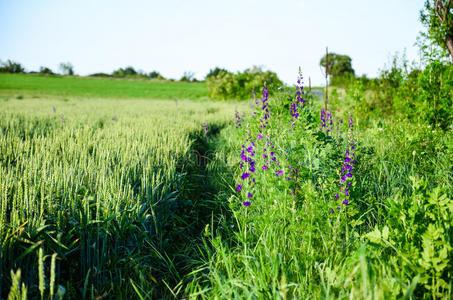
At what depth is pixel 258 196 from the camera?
2.72 m

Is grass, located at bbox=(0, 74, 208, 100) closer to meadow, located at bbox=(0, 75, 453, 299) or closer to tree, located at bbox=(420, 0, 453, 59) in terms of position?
tree, located at bbox=(420, 0, 453, 59)

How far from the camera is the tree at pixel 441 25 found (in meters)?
4.72

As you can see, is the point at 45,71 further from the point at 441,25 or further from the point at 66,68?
the point at 441,25

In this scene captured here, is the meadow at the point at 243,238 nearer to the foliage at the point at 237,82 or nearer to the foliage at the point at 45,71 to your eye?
the foliage at the point at 237,82

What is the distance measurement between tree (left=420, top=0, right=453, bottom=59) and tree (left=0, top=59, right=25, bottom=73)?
76771 mm

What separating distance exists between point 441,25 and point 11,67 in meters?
80.6

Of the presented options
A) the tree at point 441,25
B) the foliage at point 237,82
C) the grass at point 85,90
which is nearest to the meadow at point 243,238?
the tree at point 441,25

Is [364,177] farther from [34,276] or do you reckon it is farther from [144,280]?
[34,276]

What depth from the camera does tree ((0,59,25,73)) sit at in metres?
59.1

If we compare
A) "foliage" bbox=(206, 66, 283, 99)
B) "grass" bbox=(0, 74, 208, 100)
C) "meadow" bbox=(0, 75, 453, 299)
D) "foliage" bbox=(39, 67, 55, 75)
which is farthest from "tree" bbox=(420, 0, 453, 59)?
"foliage" bbox=(39, 67, 55, 75)

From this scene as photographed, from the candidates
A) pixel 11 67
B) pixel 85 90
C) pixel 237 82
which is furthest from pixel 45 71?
pixel 237 82

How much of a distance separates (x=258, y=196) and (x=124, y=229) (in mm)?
1331

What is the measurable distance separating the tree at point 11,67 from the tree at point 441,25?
7677 centimetres

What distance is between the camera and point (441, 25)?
185 inches
